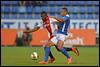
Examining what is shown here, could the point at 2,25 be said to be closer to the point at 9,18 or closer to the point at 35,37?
the point at 9,18

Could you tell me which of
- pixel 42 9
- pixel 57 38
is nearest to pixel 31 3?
pixel 42 9

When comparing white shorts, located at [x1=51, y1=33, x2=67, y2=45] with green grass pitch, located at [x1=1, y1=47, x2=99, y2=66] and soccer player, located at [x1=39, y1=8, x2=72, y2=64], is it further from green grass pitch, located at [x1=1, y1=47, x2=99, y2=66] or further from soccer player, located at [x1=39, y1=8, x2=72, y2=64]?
green grass pitch, located at [x1=1, y1=47, x2=99, y2=66]

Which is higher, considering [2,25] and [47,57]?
[47,57]

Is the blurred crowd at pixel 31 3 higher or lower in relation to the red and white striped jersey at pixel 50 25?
lower

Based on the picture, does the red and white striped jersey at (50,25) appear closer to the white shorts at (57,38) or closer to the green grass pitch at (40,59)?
Result: the white shorts at (57,38)

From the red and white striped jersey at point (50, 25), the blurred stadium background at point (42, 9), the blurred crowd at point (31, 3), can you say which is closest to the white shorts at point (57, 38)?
the red and white striped jersey at point (50, 25)

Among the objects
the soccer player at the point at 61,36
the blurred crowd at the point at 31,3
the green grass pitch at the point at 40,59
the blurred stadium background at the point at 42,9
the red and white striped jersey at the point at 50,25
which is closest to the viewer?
the green grass pitch at the point at 40,59

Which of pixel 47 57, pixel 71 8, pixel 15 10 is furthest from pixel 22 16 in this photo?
pixel 47 57

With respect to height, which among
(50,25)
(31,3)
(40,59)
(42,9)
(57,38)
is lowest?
(42,9)

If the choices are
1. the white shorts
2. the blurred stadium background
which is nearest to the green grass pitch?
the white shorts

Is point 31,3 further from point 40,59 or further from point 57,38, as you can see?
point 57,38

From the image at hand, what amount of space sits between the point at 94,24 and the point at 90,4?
3.06 meters

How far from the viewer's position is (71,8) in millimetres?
36594

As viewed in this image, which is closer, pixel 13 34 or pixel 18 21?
pixel 13 34
